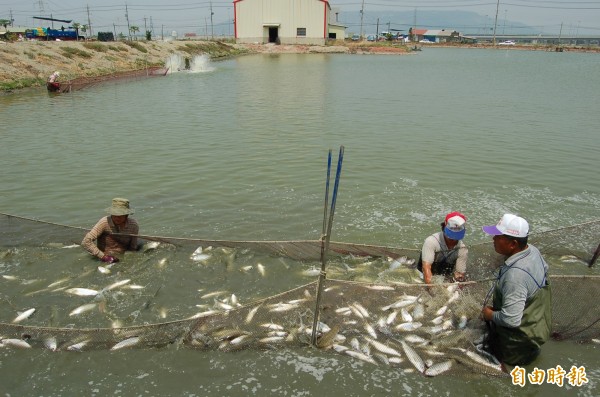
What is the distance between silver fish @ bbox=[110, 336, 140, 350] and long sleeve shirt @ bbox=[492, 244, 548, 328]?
191 inches

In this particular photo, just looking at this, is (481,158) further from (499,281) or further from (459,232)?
(499,281)

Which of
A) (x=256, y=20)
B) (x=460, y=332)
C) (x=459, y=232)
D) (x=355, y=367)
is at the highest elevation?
(x=256, y=20)

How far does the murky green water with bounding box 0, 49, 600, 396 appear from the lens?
18.7 feet

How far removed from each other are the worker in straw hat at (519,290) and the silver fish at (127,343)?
4.76m

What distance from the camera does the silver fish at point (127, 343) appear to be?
6.01 meters

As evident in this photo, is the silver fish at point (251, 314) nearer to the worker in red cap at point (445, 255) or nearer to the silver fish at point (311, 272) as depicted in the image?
the silver fish at point (311, 272)

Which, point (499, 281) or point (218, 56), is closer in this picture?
point (499, 281)

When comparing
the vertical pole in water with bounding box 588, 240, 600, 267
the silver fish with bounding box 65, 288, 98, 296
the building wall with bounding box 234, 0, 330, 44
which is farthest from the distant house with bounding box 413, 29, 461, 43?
the silver fish with bounding box 65, 288, 98, 296

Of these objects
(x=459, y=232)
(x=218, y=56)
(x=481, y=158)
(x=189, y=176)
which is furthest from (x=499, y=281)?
(x=218, y=56)

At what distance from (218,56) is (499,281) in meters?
69.5

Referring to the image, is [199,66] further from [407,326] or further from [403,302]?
[407,326]

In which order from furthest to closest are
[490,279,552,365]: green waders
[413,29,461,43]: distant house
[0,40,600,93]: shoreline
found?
[413,29,461,43]: distant house → [0,40,600,93]: shoreline → [490,279,552,365]: green waders

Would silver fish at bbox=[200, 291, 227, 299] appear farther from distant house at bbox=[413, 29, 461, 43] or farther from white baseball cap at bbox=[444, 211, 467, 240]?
distant house at bbox=[413, 29, 461, 43]

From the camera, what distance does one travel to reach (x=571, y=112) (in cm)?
2394
